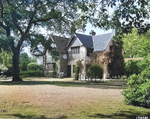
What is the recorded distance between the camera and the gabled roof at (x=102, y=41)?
2758 cm

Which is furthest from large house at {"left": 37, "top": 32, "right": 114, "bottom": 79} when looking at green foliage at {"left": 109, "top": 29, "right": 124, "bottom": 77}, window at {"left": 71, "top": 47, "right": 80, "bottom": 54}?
green foliage at {"left": 109, "top": 29, "right": 124, "bottom": 77}

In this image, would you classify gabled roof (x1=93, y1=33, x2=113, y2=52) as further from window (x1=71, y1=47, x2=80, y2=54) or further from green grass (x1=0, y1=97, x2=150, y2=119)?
green grass (x1=0, y1=97, x2=150, y2=119)

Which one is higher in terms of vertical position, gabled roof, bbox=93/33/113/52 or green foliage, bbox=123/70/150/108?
gabled roof, bbox=93/33/113/52

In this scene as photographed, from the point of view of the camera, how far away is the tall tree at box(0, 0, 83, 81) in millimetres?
17188

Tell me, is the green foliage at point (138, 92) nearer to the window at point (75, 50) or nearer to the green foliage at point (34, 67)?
the window at point (75, 50)

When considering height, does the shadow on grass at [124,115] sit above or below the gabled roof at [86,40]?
below

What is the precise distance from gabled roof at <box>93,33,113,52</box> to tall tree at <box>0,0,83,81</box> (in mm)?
9399

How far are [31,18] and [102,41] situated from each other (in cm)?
1429

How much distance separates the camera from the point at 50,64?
3319cm

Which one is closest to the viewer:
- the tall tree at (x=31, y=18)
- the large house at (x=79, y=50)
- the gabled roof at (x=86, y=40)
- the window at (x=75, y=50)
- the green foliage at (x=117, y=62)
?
the tall tree at (x=31, y=18)

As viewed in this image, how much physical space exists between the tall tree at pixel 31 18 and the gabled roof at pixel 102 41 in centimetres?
940

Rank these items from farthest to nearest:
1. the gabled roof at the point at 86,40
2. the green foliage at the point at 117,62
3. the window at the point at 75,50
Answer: the window at the point at 75,50, the gabled roof at the point at 86,40, the green foliage at the point at 117,62

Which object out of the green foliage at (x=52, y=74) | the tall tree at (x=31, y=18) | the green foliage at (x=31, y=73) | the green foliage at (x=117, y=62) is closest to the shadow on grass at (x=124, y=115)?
the tall tree at (x=31, y=18)

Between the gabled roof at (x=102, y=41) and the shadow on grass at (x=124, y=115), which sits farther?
the gabled roof at (x=102, y=41)
